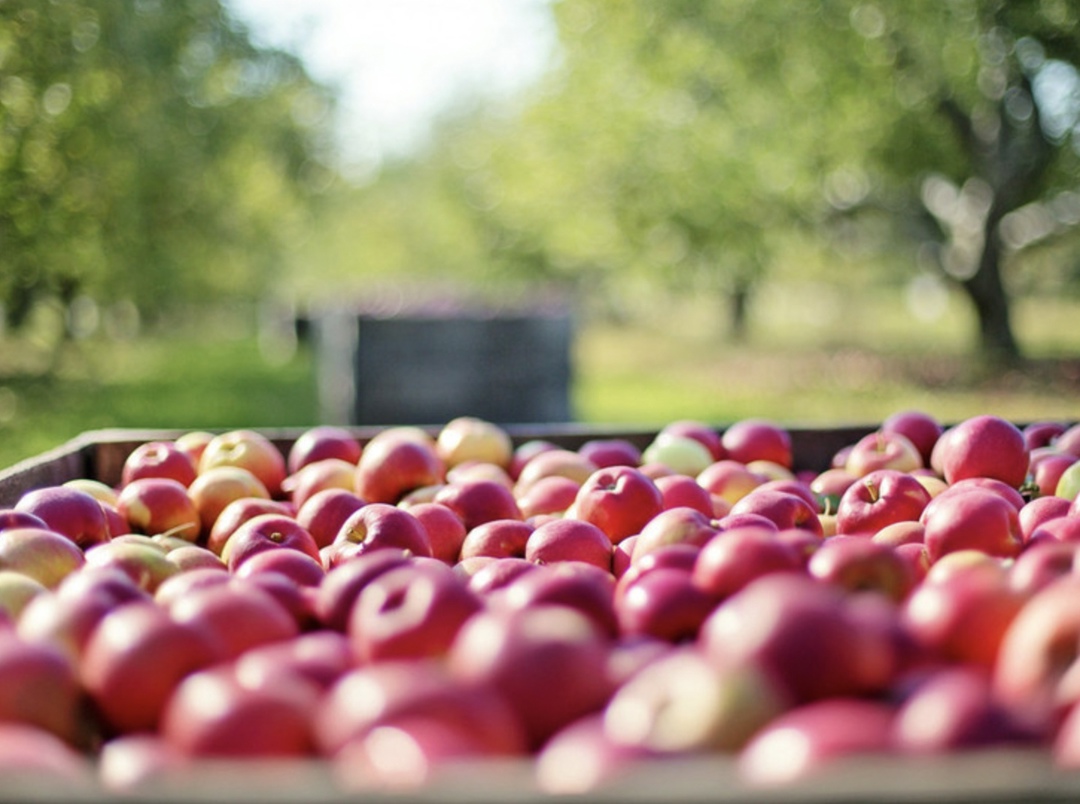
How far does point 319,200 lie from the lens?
96.4ft

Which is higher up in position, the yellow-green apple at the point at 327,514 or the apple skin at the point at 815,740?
the yellow-green apple at the point at 327,514

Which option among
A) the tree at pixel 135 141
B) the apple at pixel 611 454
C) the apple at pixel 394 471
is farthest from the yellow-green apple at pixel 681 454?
the tree at pixel 135 141

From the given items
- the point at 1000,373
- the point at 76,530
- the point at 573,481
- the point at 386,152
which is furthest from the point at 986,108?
the point at 386,152

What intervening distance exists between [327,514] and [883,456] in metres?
1.65

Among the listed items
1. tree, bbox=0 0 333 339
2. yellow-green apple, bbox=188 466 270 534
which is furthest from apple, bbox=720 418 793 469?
tree, bbox=0 0 333 339

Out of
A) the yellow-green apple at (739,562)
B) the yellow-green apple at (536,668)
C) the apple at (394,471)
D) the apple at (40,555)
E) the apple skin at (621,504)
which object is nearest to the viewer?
the yellow-green apple at (536,668)

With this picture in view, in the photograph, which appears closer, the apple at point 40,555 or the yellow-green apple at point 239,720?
the yellow-green apple at point 239,720

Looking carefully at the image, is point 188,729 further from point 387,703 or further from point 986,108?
point 986,108

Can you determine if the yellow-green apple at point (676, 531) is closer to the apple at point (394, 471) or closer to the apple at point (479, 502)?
the apple at point (479, 502)

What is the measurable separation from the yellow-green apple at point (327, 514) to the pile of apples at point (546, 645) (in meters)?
0.24

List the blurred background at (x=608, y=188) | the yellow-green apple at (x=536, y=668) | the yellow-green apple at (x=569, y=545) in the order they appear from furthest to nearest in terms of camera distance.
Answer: the blurred background at (x=608, y=188), the yellow-green apple at (x=569, y=545), the yellow-green apple at (x=536, y=668)

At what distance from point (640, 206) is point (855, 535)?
47.1 ft

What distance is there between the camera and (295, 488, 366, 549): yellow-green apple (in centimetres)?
283

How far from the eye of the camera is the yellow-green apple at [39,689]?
1449 mm
